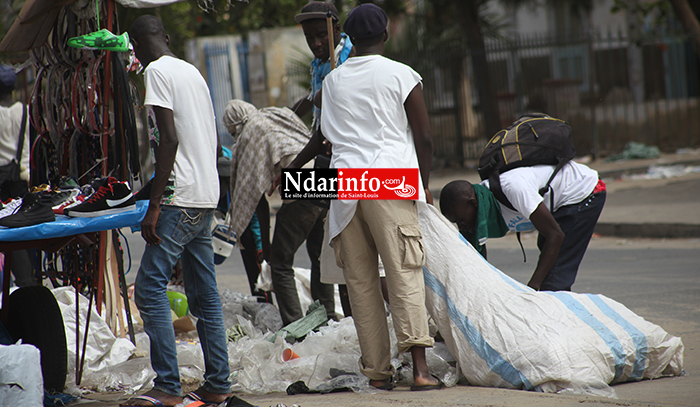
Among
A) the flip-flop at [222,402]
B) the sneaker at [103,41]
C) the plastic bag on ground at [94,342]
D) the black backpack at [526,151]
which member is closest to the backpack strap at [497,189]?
the black backpack at [526,151]

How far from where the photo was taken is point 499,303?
10.9 feet

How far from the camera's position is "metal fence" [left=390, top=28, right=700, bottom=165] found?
1424cm

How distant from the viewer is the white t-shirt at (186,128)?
3057 mm

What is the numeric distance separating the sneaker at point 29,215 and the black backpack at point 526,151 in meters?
2.18

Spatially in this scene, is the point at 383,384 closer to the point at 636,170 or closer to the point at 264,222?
the point at 264,222

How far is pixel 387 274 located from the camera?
10.6ft

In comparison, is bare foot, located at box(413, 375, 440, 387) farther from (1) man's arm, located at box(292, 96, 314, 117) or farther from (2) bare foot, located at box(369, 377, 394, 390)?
(1) man's arm, located at box(292, 96, 314, 117)

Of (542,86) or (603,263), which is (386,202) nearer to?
(603,263)

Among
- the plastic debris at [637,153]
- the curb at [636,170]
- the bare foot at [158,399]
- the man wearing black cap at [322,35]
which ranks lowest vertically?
the curb at [636,170]

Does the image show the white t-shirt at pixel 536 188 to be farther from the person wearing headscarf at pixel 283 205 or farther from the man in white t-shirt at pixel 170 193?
the man in white t-shirt at pixel 170 193

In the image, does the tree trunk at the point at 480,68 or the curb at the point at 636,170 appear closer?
the curb at the point at 636,170

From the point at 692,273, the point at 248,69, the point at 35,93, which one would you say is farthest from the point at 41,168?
the point at 248,69

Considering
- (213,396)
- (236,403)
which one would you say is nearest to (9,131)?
(213,396)

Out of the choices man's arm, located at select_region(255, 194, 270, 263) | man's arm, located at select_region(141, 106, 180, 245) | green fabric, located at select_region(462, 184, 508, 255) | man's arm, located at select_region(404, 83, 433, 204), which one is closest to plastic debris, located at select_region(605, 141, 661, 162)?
man's arm, located at select_region(255, 194, 270, 263)
